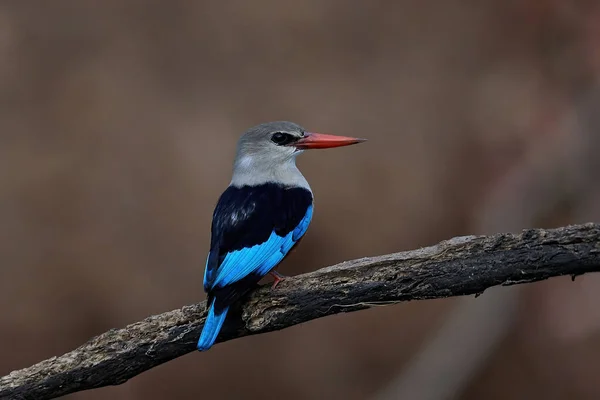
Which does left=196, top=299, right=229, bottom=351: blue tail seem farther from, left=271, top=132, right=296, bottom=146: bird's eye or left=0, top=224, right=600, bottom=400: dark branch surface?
left=271, top=132, right=296, bottom=146: bird's eye

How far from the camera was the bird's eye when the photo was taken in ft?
9.25

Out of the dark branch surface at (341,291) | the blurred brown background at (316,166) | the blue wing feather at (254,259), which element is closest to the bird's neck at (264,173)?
the blue wing feather at (254,259)

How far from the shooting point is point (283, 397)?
4.91 m

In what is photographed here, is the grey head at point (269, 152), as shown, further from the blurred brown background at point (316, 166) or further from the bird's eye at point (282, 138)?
the blurred brown background at point (316, 166)

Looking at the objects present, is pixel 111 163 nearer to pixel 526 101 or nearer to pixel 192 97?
pixel 192 97

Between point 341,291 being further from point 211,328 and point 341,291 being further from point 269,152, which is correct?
point 269,152

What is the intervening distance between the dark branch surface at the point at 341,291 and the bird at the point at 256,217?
0.10m

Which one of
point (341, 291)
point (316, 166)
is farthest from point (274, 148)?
point (316, 166)

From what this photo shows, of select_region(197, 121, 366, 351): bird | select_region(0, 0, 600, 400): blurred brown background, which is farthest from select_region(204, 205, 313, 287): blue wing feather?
→ select_region(0, 0, 600, 400): blurred brown background

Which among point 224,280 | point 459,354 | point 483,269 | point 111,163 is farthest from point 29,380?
point 459,354

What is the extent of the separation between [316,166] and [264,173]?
2.02 metres

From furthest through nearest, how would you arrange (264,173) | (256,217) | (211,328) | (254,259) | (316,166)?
1. (316,166)
2. (264,173)
3. (256,217)
4. (254,259)
5. (211,328)

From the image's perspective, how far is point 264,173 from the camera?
9.14 ft

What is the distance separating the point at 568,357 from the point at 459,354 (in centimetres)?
75
